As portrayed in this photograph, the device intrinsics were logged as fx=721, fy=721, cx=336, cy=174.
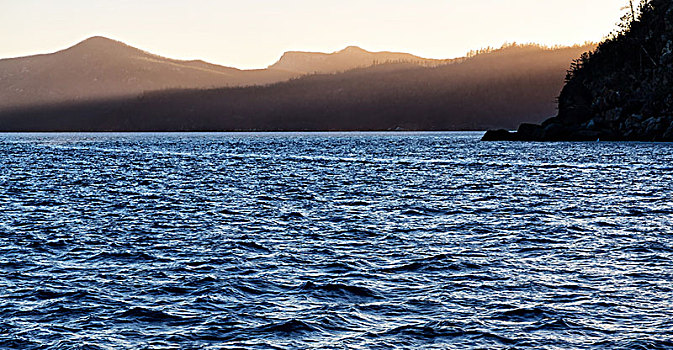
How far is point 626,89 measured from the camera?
420ft

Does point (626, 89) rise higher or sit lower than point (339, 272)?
higher

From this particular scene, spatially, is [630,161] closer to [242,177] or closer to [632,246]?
[242,177]

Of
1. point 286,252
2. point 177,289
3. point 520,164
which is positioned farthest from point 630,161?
point 177,289

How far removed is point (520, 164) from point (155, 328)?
67.5 m

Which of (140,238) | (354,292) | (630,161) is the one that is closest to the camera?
(354,292)

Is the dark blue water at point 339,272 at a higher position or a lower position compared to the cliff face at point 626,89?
lower

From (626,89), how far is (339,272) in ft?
397

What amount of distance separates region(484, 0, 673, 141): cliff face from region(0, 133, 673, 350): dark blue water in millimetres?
82763

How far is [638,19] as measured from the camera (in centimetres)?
14688

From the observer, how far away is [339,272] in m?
19.9

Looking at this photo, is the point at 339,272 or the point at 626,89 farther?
the point at 626,89

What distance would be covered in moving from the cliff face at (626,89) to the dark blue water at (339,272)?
82.8m

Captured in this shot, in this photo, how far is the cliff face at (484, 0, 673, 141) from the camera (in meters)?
118

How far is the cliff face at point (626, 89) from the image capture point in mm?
118188
